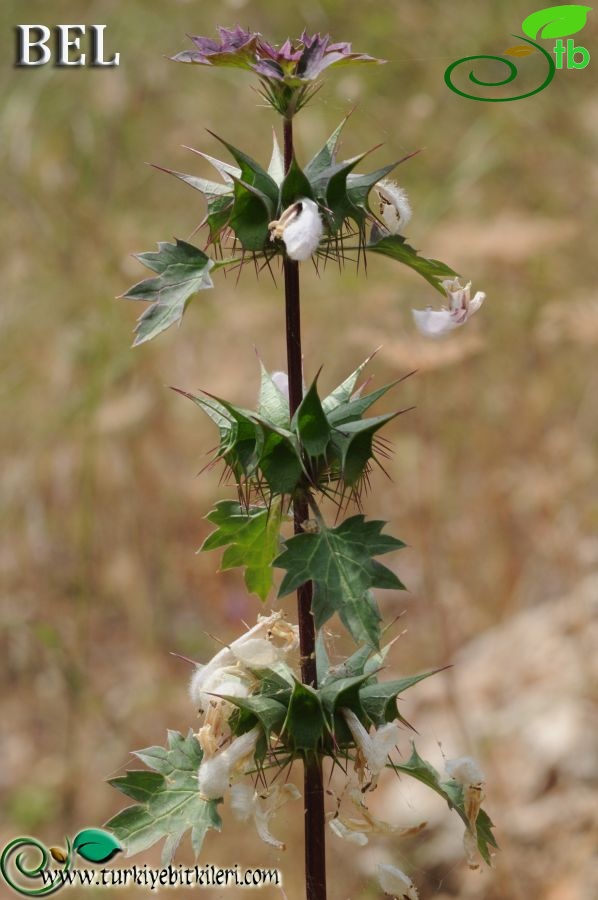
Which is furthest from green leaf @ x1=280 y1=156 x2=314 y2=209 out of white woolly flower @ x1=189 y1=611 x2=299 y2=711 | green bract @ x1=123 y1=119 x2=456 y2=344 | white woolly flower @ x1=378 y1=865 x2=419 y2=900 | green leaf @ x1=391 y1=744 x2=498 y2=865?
white woolly flower @ x1=378 y1=865 x2=419 y2=900

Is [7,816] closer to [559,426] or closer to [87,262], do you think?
[87,262]

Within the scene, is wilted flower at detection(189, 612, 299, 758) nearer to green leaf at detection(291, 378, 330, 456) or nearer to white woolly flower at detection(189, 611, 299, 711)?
white woolly flower at detection(189, 611, 299, 711)

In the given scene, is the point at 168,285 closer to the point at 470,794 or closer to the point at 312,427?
the point at 312,427

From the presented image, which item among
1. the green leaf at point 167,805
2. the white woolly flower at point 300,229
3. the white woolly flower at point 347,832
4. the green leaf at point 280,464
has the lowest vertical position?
the white woolly flower at point 347,832

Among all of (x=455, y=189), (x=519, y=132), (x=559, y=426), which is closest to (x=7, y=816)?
(x=559, y=426)

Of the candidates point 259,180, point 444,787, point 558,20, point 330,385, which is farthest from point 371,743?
point 330,385

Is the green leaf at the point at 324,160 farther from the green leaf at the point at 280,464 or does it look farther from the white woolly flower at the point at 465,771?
the white woolly flower at the point at 465,771

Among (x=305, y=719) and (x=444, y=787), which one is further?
(x=444, y=787)

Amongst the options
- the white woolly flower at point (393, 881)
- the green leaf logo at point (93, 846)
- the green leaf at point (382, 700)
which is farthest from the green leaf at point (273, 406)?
the green leaf logo at point (93, 846)

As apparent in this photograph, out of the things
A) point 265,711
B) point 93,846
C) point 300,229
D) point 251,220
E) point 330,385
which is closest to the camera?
point 300,229
